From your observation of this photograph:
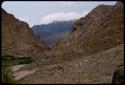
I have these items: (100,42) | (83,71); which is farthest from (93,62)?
(100,42)

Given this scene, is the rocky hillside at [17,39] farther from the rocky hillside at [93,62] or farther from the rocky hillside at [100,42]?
the rocky hillside at [93,62]

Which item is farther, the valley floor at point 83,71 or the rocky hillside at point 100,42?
the rocky hillside at point 100,42

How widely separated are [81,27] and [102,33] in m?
13.1

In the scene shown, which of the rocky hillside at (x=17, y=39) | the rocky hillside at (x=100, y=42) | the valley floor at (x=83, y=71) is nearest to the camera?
the valley floor at (x=83, y=71)

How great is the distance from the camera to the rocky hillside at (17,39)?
42.7 meters

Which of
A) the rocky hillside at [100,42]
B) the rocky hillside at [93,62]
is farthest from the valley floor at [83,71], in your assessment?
the rocky hillside at [100,42]

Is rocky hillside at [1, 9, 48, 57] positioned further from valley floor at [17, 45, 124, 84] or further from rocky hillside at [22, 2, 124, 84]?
valley floor at [17, 45, 124, 84]

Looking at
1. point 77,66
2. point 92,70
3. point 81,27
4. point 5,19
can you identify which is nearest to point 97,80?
point 92,70

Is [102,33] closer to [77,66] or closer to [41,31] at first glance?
[77,66]

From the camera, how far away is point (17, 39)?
47.0 meters

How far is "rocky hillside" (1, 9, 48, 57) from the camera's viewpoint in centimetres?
4272

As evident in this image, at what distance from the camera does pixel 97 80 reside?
54.7 feet

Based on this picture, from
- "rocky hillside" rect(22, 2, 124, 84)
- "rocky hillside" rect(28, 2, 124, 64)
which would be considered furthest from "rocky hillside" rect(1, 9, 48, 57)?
"rocky hillside" rect(22, 2, 124, 84)

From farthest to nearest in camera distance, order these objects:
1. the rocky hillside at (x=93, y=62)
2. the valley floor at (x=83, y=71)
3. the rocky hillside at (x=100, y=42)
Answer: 1. the rocky hillside at (x=100, y=42)
2. the rocky hillside at (x=93, y=62)
3. the valley floor at (x=83, y=71)
